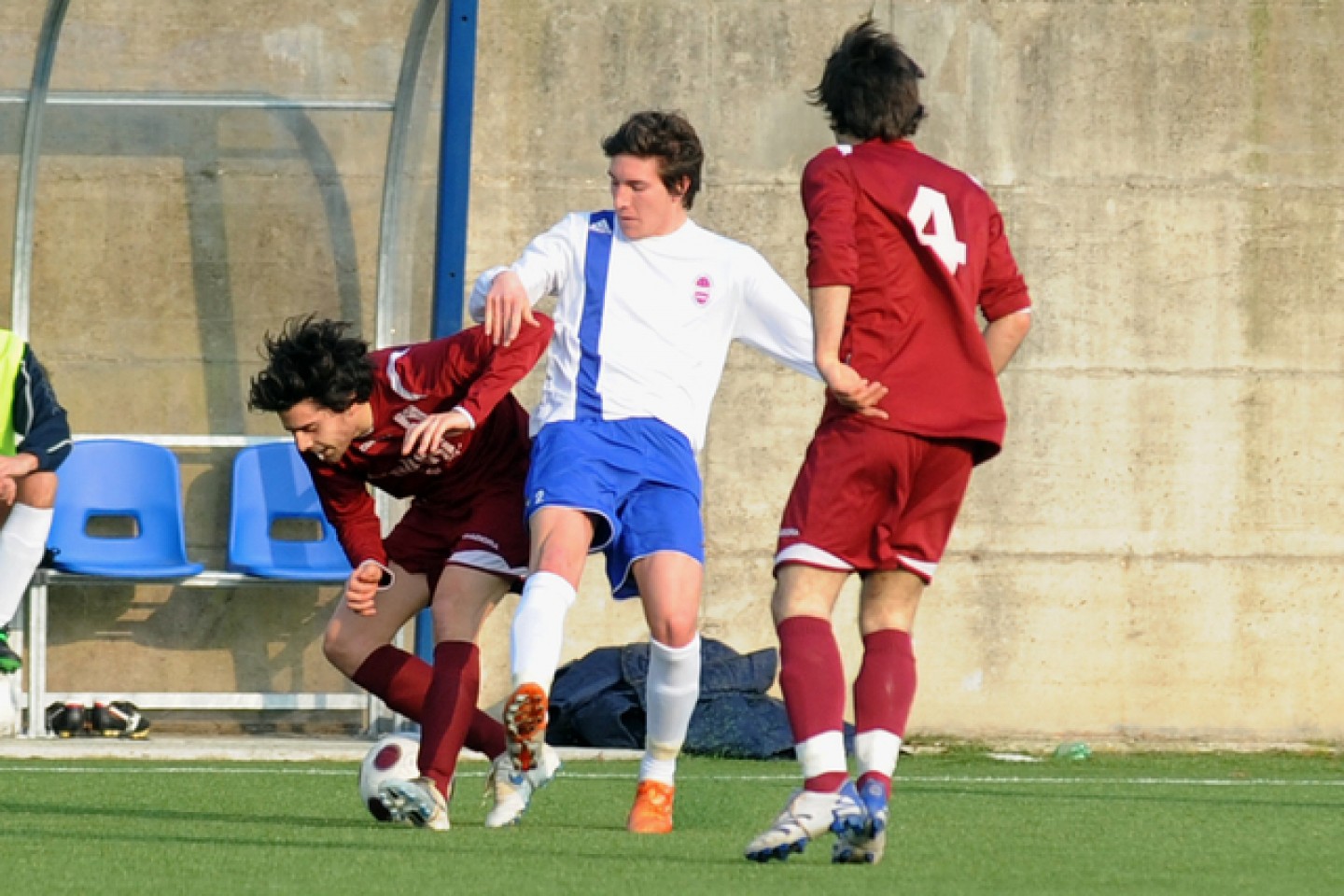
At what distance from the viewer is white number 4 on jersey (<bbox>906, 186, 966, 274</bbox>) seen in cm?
441

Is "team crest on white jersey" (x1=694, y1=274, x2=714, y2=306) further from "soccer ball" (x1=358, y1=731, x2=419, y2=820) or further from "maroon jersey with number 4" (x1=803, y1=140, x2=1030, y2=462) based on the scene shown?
"soccer ball" (x1=358, y1=731, x2=419, y2=820)

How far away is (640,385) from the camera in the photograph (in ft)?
16.7

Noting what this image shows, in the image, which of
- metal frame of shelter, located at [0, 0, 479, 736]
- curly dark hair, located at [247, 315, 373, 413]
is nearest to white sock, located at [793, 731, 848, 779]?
curly dark hair, located at [247, 315, 373, 413]

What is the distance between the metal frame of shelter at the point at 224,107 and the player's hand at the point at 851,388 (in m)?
4.44

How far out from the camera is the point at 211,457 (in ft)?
30.6

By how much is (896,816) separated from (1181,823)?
713 mm

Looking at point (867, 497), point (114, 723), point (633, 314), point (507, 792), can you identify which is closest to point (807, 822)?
point (867, 497)

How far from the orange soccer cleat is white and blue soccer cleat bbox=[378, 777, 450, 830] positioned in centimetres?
45

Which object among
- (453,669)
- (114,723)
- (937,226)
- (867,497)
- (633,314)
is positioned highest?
(937,226)

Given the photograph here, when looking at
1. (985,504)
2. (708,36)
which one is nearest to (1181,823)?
(985,504)

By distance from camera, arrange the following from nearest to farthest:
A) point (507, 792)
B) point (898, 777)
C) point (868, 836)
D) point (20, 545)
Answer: point (868, 836), point (507, 792), point (898, 777), point (20, 545)

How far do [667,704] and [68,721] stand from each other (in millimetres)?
4132

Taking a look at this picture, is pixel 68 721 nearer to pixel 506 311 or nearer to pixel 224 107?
pixel 224 107

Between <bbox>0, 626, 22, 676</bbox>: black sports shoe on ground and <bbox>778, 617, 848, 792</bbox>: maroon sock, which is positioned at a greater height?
<bbox>778, 617, 848, 792</bbox>: maroon sock
